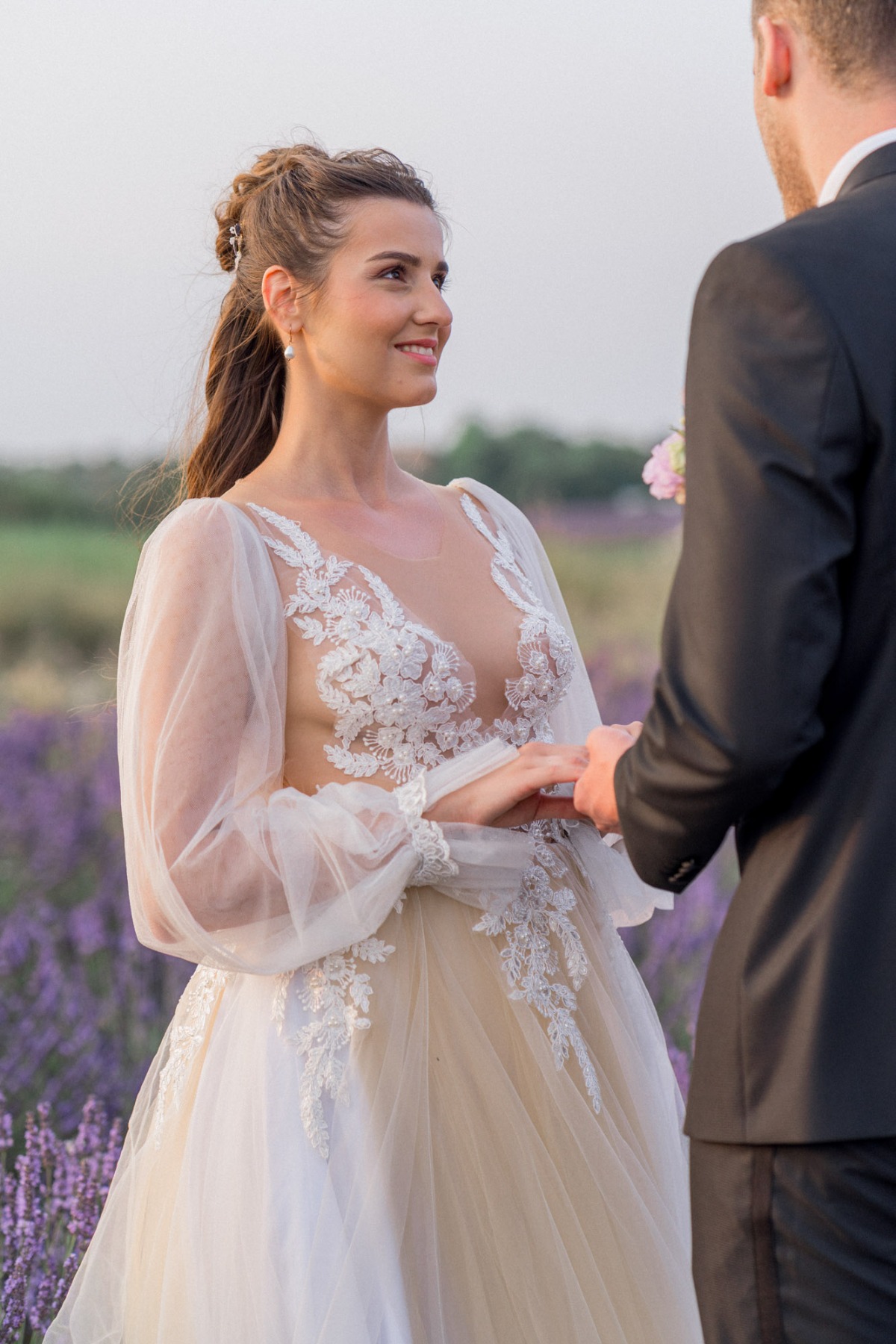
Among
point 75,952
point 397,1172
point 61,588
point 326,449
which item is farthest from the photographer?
point 61,588

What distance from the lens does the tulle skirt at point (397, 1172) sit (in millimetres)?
1941

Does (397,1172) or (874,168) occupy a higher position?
(874,168)

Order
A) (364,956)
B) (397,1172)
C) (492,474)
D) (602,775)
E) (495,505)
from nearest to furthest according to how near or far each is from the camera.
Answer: (602,775), (397,1172), (364,956), (495,505), (492,474)

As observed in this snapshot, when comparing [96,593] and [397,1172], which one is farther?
[96,593]

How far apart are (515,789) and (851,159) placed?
38.1 inches

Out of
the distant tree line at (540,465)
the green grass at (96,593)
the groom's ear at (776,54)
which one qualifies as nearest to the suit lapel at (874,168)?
the groom's ear at (776,54)

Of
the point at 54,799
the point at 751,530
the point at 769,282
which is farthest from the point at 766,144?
the point at 54,799

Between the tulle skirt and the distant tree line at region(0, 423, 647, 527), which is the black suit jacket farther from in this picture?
the distant tree line at region(0, 423, 647, 527)

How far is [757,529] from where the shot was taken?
4.42 feet

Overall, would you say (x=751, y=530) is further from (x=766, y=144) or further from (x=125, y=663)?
(x=125, y=663)

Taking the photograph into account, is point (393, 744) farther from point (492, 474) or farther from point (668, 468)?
point (492, 474)

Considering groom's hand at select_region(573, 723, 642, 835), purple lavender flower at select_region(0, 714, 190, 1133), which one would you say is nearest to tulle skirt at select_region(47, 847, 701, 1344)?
groom's hand at select_region(573, 723, 642, 835)

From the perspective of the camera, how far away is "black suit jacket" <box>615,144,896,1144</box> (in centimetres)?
134

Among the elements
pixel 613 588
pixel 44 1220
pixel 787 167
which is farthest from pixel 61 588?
pixel 787 167
